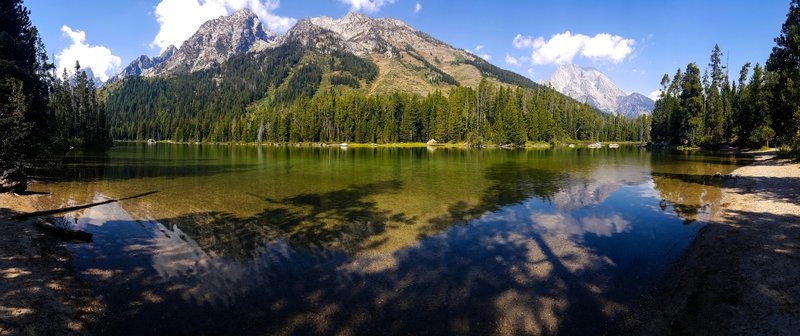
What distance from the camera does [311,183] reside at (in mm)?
44344

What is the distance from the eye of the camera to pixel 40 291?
1289cm

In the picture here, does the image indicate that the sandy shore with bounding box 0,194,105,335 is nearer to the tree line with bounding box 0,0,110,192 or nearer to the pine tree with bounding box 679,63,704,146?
the tree line with bounding box 0,0,110,192

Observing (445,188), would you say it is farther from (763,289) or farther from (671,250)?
(763,289)

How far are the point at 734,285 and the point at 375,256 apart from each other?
13.6 m

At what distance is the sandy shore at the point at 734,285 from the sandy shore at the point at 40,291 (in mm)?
16306

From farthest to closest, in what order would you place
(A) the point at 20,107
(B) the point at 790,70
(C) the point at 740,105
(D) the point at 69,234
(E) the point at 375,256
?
1. (C) the point at 740,105
2. (B) the point at 790,70
3. (A) the point at 20,107
4. (D) the point at 69,234
5. (E) the point at 375,256

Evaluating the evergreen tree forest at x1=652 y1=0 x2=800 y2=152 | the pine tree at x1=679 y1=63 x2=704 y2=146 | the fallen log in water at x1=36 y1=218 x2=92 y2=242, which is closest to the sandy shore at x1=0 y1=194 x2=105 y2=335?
the fallen log in water at x1=36 y1=218 x2=92 y2=242

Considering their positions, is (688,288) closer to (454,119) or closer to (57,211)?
(57,211)

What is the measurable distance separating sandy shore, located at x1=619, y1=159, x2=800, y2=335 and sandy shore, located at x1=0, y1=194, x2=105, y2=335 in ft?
53.5

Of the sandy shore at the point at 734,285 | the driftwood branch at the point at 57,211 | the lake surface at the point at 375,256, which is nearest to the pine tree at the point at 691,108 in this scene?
the lake surface at the point at 375,256

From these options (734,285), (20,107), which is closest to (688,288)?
(734,285)

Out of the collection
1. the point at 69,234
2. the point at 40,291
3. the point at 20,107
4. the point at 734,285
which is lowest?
the point at 40,291

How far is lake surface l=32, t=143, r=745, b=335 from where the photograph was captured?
12.3 metres

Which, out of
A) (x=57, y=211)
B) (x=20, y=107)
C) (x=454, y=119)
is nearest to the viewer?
(x=57, y=211)
